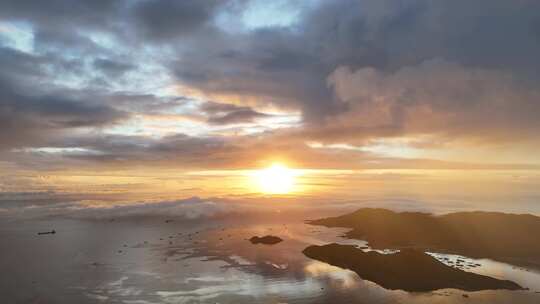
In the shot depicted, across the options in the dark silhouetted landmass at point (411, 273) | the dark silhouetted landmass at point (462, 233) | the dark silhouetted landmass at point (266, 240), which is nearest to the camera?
the dark silhouetted landmass at point (411, 273)

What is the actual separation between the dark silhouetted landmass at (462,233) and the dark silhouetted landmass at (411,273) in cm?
3592

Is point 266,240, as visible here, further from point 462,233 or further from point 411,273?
point 462,233

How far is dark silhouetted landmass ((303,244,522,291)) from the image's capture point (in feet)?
266

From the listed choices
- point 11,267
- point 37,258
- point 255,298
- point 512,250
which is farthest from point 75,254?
point 512,250

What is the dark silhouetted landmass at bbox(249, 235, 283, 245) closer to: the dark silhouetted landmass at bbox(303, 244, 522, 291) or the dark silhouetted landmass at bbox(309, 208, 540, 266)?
the dark silhouetted landmass at bbox(309, 208, 540, 266)

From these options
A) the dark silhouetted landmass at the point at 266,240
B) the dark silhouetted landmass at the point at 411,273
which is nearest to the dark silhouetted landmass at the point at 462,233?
the dark silhouetted landmass at the point at 411,273

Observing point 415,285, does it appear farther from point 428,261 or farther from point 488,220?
point 488,220

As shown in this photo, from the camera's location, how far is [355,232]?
179 m

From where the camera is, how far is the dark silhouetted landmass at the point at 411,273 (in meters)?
81.1

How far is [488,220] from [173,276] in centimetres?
14654

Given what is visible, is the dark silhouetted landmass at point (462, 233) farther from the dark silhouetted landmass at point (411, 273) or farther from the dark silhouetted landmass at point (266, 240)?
the dark silhouetted landmass at point (266, 240)

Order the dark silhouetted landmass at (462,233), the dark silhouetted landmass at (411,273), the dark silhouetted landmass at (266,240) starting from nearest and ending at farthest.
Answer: the dark silhouetted landmass at (411,273)
the dark silhouetted landmass at (462,233)
the dark silhouetted landmass at (266,240)

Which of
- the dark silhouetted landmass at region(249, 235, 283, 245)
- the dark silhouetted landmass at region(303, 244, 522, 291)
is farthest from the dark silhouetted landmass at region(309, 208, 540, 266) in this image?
the dark silhouetted landmass at region(249, 235, 283, 245)

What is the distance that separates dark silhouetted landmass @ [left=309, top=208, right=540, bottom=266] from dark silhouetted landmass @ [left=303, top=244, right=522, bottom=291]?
118 ft
